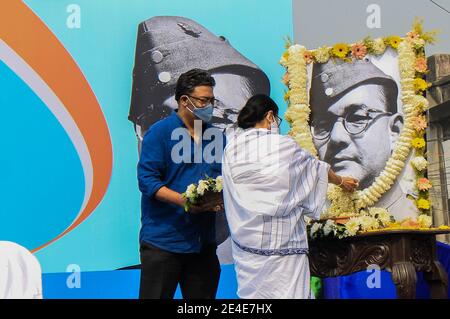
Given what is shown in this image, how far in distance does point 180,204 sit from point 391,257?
1.43 metres

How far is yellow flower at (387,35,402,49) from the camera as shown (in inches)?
225

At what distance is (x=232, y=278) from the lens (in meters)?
6.04

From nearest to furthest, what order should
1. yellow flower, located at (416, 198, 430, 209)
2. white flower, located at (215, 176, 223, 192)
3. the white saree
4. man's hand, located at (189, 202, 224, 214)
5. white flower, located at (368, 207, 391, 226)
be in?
1. the white saree
2. man's hand, located at (189, 202, 224, 214)
3. white flower, located at (215, 176, 223, 192)
4. white flower, located at (368, 207, 391, 226)
5. yellow flower, located at (416, 198, 430, 209)

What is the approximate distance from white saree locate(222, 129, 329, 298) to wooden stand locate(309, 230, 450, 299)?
0.82 m

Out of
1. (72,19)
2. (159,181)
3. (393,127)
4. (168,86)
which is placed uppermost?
(72,19)

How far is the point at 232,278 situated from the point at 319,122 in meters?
1.28

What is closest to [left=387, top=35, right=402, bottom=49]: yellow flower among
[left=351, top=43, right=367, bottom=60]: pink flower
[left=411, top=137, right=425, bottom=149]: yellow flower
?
[left=351, top=43, right=367, bottom=60]: pink flower

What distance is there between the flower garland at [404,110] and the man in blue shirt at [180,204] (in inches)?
55.8

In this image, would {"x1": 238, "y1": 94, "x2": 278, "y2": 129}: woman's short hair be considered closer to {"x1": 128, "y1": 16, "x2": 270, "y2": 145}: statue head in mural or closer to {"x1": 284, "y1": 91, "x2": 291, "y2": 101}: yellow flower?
{"x1": 284, "y1": 91, "x2": 291, "y2": 101}: yellow flower

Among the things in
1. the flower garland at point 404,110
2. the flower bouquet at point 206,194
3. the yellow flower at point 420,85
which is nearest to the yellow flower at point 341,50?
the flower garland at point 404,110

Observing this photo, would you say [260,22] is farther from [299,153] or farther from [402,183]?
[299,153]

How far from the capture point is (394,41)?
5738 millimetres

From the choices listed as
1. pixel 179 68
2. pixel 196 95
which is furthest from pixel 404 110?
pixel 196 95
